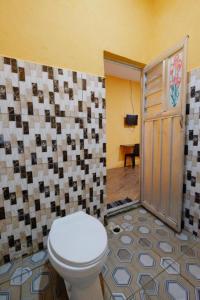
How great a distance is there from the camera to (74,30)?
4.22ft

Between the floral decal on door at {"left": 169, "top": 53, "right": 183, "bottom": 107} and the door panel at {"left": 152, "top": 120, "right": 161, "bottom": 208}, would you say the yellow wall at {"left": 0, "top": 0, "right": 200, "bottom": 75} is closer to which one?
the floral decal on door at {"left": 169, "top": 53, "right": 183, "bottom": 107}

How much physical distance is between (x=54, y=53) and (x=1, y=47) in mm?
362

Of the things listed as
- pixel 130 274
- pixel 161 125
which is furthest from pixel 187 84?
pixel 130 274

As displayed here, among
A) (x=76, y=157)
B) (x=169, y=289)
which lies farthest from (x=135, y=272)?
(x=76, y=157)

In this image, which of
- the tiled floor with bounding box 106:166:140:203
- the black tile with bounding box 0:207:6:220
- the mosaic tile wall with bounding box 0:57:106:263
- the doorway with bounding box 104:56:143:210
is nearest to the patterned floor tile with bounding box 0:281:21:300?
the mosaic tile wall with bounding box 0:57:106:263

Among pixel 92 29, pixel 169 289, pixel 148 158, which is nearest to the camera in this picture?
pixel 169 289

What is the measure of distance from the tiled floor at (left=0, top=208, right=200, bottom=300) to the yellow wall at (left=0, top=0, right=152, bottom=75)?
61.9 inches

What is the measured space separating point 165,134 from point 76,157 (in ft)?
3.02

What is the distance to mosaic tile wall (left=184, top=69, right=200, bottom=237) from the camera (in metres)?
1.33

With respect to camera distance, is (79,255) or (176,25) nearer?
(79,255)

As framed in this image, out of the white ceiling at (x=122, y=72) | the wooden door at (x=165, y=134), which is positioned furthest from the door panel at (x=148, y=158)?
the white ceiling at (x=122, y=72)

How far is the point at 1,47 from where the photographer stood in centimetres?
105

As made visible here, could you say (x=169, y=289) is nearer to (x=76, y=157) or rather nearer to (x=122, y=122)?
(x=76, y=157)

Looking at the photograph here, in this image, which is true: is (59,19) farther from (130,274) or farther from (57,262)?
(130,274)
